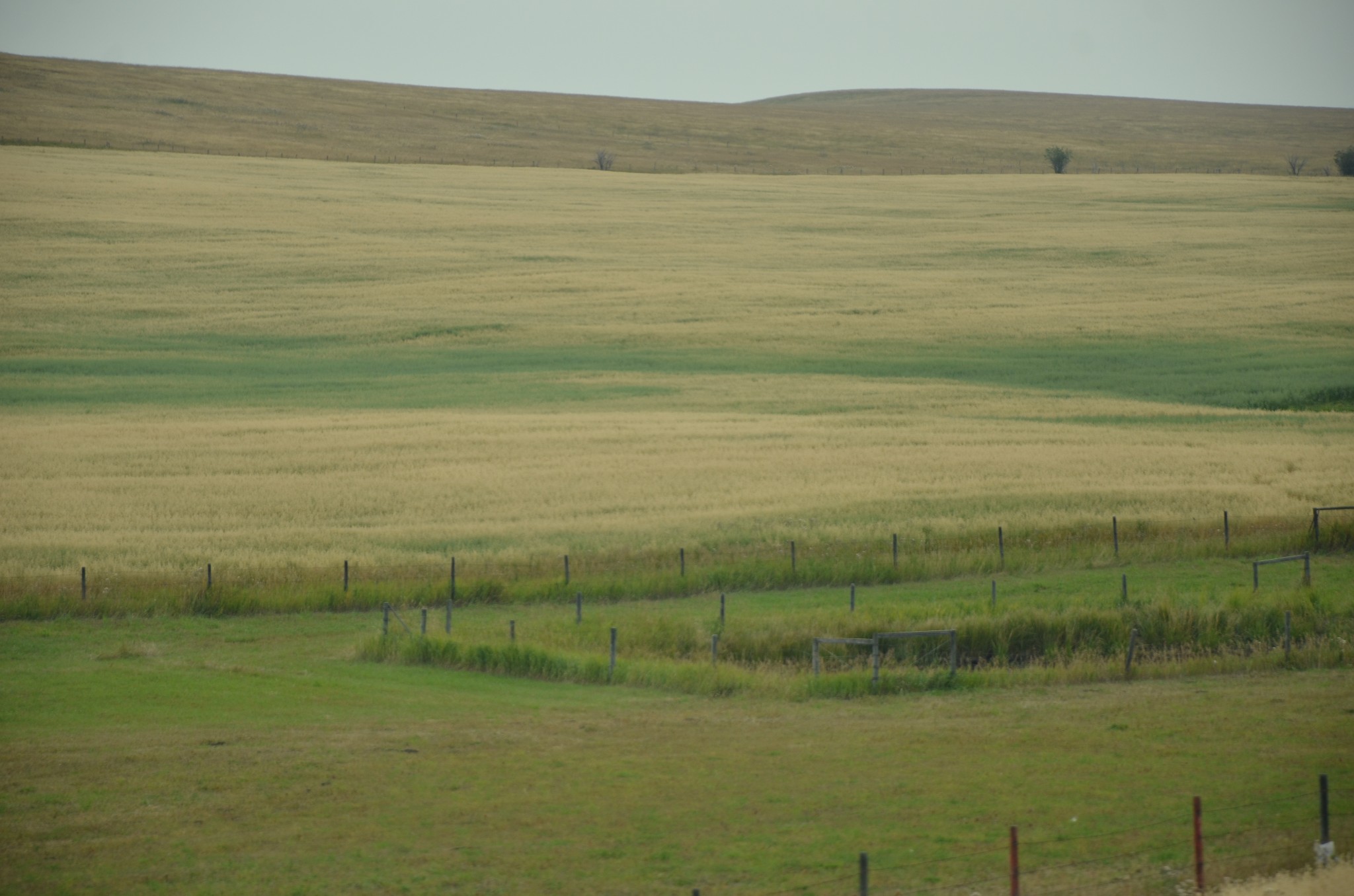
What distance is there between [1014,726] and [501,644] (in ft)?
25.2

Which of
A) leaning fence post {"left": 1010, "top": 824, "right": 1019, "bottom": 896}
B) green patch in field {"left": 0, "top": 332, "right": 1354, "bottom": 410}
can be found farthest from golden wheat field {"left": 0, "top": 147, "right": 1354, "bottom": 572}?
leaning fence post {"left": 1010, "top": 824, "right": 1019, "bottom": 896}

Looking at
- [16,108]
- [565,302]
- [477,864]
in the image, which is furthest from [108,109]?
[477,864]

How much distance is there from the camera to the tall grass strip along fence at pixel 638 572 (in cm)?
2291

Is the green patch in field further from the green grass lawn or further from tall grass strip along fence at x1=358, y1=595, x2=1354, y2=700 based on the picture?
the green grass lawn

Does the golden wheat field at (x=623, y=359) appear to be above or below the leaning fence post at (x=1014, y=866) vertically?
above

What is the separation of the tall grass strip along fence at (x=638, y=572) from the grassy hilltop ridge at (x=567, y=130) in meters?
71.8

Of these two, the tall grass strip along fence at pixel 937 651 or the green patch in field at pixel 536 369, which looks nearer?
the tall grass strip along fence at pixel 937 651

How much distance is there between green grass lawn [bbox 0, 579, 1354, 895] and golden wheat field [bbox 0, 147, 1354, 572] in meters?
8.88

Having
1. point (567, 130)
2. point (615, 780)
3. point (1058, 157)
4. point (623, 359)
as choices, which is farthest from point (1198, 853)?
point (567, 130)

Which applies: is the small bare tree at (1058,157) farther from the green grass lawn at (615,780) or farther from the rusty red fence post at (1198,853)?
the rusty red fence post at (1198,853)

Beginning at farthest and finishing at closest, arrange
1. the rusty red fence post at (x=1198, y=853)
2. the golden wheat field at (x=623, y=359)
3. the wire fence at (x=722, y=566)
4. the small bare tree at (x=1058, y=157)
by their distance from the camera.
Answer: the small bare tree at (x=1058, y=157) → the golden wheat field at (x=623, y=359) → the wire fence at (x=722, y=566) → the rusty red fence post at (x=1198, y=853)

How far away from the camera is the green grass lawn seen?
11070 mm

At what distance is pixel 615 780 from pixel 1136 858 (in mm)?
5095

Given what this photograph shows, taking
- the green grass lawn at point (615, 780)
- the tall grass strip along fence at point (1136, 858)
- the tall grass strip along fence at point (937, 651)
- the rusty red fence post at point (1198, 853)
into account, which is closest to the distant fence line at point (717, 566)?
the tall grass strip along fence at point (937, 651)
